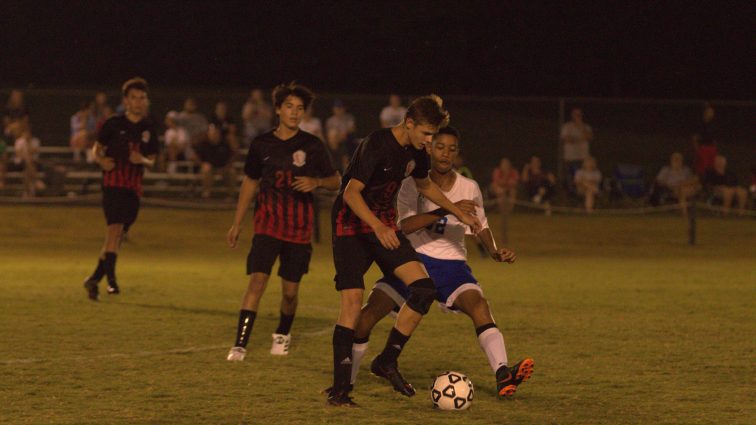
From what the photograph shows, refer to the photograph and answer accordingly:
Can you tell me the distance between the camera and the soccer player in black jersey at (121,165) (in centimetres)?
1290

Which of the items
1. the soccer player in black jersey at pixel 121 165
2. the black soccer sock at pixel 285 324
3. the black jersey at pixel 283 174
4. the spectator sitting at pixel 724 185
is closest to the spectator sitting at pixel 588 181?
the spectator sitting at pixel 724 185

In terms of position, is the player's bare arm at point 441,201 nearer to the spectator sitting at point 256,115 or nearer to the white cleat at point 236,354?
the white cleat at point 236,354

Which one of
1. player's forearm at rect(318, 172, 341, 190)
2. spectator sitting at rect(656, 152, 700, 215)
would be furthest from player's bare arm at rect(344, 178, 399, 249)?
spectator sitting at rect(656, 152, 700, 215)

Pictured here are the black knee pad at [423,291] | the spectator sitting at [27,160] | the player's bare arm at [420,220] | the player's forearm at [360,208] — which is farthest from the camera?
the spectator sitting at [27,160]

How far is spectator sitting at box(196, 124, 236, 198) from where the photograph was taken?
25.3 m

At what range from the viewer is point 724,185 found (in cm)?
2592

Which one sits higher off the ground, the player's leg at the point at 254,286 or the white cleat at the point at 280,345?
the player's leg at the point at 254,286

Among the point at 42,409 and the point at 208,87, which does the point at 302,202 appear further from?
the point at 208,87

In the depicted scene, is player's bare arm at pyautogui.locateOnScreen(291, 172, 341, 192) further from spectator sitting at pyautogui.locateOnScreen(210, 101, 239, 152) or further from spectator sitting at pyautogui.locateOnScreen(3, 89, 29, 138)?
spectator sitting at pyautogui.locateOnScreen(3, 89, 29, 138)

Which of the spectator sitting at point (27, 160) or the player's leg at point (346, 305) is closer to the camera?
the player's leg at point (346, 305)

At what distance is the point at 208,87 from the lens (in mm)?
46031

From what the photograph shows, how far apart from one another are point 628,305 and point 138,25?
1460 inches

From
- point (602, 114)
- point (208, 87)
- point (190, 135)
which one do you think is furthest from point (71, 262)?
point (208, 87)

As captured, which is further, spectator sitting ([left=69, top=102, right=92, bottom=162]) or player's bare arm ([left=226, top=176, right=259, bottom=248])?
spectator sitting ([left=69, top=102, right=92, bottom=162])
